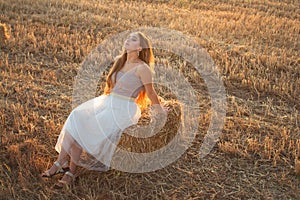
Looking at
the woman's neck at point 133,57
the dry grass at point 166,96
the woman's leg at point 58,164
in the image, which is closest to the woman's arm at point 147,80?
the woman's neck at point 133,57

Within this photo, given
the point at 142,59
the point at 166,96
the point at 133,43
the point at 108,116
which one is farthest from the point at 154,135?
the point at 166,96

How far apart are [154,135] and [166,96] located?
193 centimetres

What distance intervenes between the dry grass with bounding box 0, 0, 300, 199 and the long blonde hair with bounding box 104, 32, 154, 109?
1.80 feet

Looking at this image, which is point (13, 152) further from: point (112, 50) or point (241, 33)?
point (241, 33)

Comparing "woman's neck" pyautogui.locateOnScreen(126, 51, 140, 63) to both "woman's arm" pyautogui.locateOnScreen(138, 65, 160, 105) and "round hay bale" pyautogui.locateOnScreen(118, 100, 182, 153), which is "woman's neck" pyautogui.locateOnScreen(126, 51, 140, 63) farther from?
"round hay bale" pyautogui.locateOnScreen(118, 100, 182, 153)

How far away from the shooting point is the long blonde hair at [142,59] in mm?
4457

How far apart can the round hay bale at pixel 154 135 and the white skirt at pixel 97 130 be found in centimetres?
13

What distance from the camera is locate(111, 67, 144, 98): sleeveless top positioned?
4453 millimetres

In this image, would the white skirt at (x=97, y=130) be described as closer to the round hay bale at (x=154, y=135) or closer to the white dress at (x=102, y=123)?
the white dress at (x=102, y=123)

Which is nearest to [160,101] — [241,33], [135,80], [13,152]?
[135,80]

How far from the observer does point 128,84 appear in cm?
446

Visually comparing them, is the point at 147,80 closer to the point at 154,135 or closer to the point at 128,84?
the point at 128,84

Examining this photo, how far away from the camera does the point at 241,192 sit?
425 cm

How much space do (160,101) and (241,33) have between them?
5930mm
